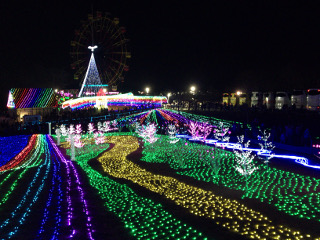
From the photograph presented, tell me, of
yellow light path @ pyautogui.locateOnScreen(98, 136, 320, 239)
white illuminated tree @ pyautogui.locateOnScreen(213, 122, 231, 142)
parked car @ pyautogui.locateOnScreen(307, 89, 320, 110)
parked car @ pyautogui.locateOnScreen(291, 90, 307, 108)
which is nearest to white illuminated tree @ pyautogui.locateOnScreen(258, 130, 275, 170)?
white illuminated tree @ pyautogui.locateOnScreen(213, 122, 231, 142)

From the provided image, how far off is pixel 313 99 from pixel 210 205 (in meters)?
20.7

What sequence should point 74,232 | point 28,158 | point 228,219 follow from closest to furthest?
point 74,232, point 228,219, point 28,158

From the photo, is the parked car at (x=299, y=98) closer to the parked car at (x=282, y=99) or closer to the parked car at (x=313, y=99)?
the parked car at (x=282, y=99)

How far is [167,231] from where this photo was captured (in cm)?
660

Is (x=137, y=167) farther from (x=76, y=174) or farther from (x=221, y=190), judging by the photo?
(x=221, y=190)

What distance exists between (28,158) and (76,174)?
4.86m

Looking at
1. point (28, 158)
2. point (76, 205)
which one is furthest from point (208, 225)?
point (28, 158)

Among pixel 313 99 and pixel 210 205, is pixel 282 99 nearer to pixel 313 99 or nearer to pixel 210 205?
pixel 313 99

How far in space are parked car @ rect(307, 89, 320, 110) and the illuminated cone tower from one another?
20.8 metres

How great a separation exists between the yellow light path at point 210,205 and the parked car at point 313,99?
17.3 m

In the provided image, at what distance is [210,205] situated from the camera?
8.09 metres

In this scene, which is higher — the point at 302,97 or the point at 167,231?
the point at 302,97

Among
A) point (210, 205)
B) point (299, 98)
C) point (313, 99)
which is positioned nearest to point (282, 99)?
point (299, 98)

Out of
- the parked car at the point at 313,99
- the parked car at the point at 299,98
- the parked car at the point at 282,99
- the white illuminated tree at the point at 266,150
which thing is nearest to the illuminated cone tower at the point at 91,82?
the parked car at the point at 282,99
